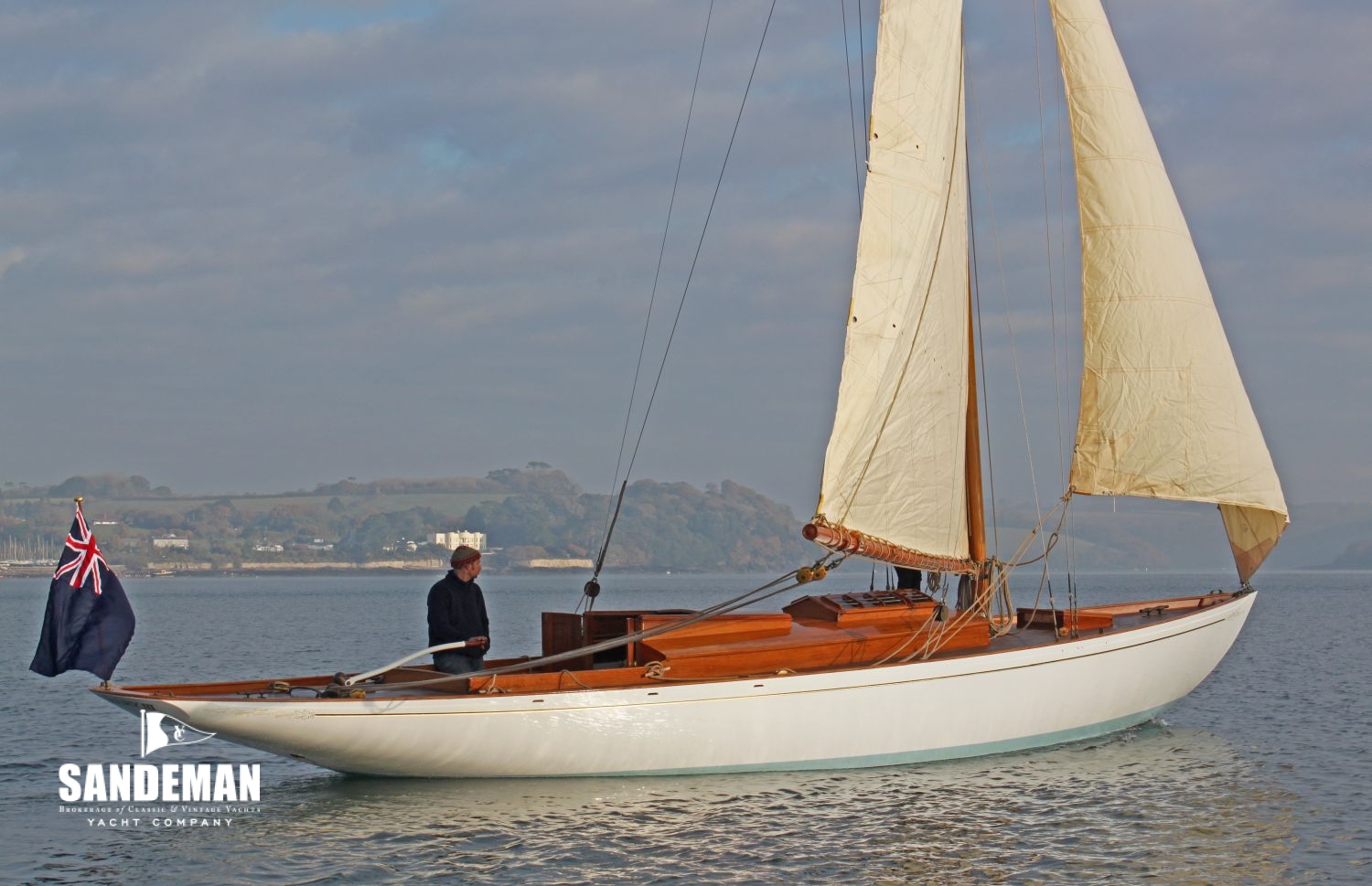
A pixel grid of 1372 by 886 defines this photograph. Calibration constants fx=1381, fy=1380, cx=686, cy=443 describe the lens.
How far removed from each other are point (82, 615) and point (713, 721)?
6532 millimetres

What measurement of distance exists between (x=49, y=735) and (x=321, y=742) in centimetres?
896

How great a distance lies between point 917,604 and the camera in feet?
57.1

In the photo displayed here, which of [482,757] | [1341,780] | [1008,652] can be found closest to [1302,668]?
[1341,780]

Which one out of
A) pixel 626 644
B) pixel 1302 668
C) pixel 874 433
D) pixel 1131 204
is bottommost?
pixel 1302 668

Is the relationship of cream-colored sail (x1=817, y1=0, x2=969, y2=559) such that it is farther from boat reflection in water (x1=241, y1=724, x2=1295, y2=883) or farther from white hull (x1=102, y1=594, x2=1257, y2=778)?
boat reflection in water (x1=241, y1=724, x2=1295, y2=883)

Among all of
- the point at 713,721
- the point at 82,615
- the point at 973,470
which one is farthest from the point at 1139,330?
the point at 82,615

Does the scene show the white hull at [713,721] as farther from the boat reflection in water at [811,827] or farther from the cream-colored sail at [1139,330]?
the cream-colored sail at [1139,330]

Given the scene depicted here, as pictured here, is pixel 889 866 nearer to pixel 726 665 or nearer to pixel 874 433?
pixel 726 665

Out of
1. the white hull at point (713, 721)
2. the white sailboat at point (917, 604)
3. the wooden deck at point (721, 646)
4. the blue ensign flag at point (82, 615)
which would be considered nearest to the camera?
the blue ensign flag at point (82, 615)

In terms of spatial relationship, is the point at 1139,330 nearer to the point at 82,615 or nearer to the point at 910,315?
the point at 910,315

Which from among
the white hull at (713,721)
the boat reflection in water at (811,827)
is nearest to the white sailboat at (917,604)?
the white hull at (713,721)

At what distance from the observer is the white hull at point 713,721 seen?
13.9 meters

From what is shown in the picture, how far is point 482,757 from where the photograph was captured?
14.3 metres

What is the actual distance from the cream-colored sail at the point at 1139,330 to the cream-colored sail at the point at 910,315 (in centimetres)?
195
